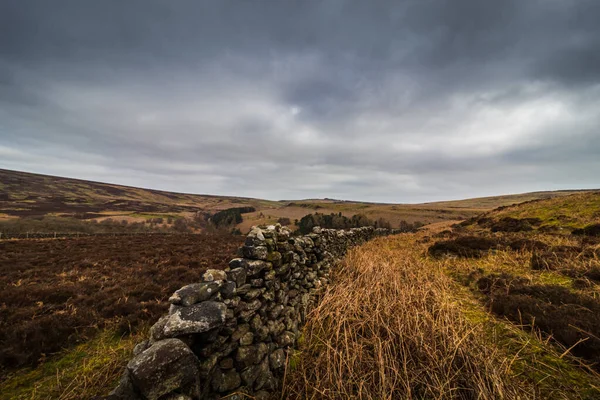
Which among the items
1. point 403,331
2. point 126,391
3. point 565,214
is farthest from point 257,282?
point 565,214

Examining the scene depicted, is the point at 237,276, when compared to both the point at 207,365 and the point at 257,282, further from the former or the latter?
the point at 207,365

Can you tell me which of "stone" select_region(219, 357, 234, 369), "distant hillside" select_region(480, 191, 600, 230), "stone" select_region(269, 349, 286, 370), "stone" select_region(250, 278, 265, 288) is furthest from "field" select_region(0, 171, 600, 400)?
"distant hillside" select_region(480, 191, 600, 230)

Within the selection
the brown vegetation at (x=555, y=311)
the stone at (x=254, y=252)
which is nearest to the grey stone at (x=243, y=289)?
the stone at (x=254, y=252)

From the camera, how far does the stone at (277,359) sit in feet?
14.5

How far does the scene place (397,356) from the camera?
433cm

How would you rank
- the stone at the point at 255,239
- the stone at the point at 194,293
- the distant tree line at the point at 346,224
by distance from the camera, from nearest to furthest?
the stone at the point at 194,293
the stone at the point at 255,239
the distant tree line at the point at 346,224

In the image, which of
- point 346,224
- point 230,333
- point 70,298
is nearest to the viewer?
point 230,333

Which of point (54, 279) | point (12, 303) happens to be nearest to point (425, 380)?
point (12, 303)

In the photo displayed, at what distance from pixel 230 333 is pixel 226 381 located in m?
0.65

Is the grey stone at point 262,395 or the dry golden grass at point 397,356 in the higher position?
the dry golden grass at point 397,356

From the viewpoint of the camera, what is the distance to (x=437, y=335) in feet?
14.7

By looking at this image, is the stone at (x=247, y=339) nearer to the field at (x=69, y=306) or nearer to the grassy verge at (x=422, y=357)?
the grassy verge at (x=422, y=357)

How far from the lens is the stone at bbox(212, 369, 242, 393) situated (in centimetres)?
339

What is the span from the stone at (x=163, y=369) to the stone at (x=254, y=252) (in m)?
1.97
